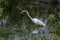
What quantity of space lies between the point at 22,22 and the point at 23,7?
432 millimetres

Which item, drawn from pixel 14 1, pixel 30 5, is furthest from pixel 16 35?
pixel 30 5

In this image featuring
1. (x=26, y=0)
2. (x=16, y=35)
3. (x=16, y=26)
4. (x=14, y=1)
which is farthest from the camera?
(x=26, y=0)

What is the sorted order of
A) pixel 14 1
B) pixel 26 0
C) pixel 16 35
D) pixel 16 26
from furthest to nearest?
1. pixel 26 0
2. pixel 14 1
3. pixel 16 26
4. pixel 16 35

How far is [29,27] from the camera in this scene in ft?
8.98

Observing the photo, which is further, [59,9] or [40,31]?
[59,9]

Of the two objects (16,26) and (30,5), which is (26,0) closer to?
(30,5)

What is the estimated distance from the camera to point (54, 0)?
3453mm

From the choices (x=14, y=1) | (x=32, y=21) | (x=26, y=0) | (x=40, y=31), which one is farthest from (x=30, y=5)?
(x=40, y=31)

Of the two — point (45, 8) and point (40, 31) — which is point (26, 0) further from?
point (40, 31)

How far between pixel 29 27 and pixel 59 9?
66 centimetres

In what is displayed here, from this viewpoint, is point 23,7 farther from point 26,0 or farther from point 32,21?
point 32,21

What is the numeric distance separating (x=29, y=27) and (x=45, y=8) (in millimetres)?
623

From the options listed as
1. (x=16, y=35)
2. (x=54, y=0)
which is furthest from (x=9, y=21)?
(x=54, y=0)

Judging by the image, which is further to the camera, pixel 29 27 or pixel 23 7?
pixel 23 7
